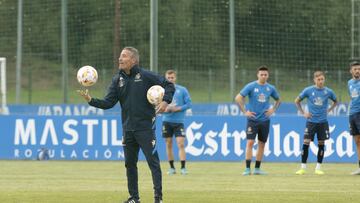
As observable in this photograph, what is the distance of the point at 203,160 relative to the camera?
2423 cm

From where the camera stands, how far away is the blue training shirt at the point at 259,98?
65.4 ft

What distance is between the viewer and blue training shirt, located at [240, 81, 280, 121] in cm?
1994

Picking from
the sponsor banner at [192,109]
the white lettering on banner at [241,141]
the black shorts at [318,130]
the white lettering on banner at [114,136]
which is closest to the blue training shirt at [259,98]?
the black shorts at [318,130]

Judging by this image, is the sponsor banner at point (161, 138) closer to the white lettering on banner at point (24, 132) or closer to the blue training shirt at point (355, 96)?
the white lettering on banner at point (24, 132)

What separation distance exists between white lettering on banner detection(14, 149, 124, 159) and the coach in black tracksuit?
11.1m

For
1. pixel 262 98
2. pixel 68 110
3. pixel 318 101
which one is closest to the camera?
pixel 262 98

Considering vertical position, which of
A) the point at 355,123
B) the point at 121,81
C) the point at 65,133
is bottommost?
the point at 65,133

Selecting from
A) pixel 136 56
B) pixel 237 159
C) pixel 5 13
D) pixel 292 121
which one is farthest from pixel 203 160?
pixel 5 13

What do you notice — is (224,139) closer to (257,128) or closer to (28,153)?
(257,128)

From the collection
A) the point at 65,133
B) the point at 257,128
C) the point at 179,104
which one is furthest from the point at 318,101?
the point at 65,133

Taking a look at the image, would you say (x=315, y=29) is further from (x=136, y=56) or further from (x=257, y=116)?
(x=136, y=56)

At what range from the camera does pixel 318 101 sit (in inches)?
803

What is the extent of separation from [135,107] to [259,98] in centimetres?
692

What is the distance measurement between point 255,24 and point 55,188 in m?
21.5
